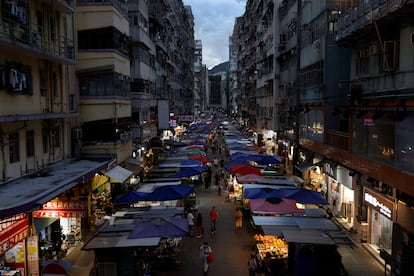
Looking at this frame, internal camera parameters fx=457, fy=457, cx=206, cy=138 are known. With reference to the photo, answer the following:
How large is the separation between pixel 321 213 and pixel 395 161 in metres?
3.78

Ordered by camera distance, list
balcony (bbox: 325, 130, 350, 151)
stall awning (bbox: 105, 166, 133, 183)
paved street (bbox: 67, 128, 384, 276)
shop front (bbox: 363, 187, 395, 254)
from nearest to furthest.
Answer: paved street (bbox: 67, 128, 384, 276) < shop front (bbox: 363, 187, 395, 254) < balcony (bbox: 325, 130, 350, 151) < stall awning (bbox: 105, 166, 133, 183)

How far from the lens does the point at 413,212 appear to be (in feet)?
54.0

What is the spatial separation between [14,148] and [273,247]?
446 inches

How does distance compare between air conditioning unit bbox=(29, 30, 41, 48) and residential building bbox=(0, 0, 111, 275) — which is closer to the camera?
residential building bbox=(0, 0, 111, 275)

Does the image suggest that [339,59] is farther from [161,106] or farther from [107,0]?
[161,106]

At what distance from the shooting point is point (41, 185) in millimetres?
17219

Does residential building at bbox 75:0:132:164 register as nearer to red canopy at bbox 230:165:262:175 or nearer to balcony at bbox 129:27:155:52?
balcony at bbox 129:27:155:52

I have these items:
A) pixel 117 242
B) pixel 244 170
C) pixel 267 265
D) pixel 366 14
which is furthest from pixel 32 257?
pixel 366 14

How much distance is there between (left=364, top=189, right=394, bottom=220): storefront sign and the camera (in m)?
18.6

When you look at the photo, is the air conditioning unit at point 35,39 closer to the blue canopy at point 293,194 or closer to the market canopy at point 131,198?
the market canopy at point 131,198

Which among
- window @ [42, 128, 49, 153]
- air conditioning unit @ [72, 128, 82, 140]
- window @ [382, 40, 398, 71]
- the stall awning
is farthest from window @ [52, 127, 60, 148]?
window @ [382, 40, 398, 71]

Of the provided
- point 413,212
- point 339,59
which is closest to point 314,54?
point 339,59

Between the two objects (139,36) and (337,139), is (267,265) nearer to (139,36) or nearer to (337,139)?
(337,139)

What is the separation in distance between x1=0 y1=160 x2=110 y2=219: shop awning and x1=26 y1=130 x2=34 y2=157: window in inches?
36.3
